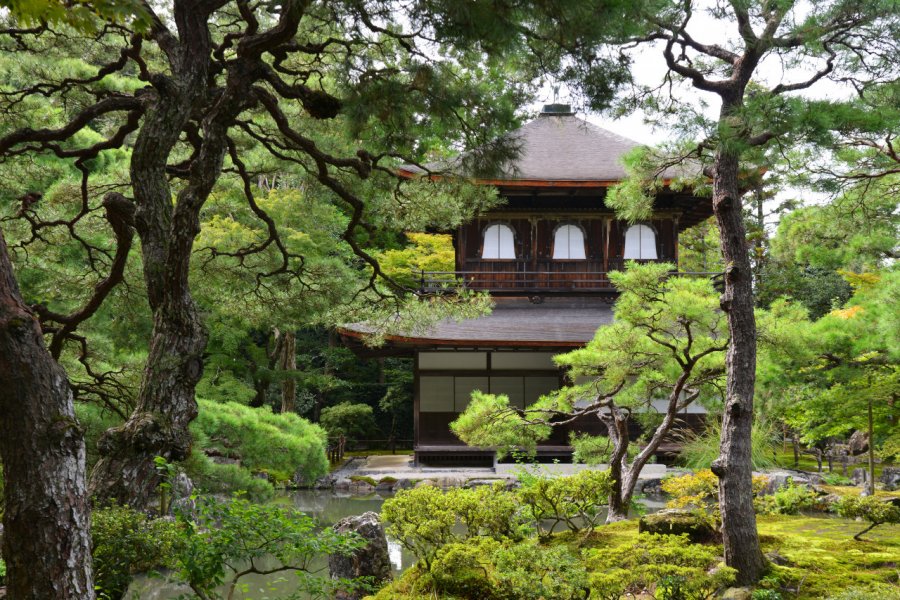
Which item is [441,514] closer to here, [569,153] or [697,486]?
[697,486]

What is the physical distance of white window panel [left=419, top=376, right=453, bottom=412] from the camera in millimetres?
14367

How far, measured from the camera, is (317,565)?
7652mm

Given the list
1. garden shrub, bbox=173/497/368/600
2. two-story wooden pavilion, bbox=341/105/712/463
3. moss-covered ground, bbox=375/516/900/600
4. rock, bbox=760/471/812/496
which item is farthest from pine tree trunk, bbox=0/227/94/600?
two-story wooden pavilion, bbox=341/105/712/463

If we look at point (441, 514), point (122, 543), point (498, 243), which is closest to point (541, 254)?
point (498, 243)

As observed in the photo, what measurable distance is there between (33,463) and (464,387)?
11910 millimetres

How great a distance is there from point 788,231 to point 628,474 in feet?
13.9

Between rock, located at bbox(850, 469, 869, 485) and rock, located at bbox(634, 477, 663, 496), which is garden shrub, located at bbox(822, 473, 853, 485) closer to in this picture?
rock, located at bbox(850, 469, 869, 485)

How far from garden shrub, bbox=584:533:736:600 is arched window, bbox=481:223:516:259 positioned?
958 cm

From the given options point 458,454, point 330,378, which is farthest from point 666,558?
point 330,378

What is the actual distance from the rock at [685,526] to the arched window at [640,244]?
8.90 metres

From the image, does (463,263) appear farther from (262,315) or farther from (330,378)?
(262,315)

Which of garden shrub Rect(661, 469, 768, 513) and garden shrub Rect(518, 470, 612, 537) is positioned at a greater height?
garden shrub Rect(518, 470, 612, 537)

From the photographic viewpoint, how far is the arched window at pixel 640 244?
48.1 feet

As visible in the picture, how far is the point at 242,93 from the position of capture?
4656 mm
